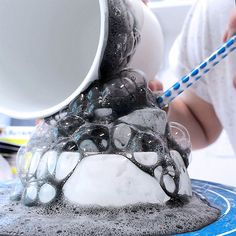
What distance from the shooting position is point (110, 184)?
0.27 meters

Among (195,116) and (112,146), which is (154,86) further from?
(195,116)

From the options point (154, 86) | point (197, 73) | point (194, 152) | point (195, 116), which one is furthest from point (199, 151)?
point (197, 73)

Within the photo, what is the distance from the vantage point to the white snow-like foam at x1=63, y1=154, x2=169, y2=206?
27 centimetres

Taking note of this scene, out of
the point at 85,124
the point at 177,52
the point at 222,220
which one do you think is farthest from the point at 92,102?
the point at 177,52

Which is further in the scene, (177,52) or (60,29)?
(177,52)

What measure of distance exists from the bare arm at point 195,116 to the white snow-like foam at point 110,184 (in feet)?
1.89

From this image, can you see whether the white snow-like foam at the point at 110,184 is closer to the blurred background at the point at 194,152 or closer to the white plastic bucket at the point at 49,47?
the white plastic bucket at the point at 49,47

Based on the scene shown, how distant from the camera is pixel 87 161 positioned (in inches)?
11.1

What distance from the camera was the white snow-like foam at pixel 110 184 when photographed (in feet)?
0.90

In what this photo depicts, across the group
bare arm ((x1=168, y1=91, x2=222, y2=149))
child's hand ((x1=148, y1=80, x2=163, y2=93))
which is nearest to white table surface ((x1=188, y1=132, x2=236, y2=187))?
bare arm ((x1=168, y1=91, x2=222, y2=149))

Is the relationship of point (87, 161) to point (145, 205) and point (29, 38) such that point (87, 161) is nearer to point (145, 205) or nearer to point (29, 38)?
point (145, 205)

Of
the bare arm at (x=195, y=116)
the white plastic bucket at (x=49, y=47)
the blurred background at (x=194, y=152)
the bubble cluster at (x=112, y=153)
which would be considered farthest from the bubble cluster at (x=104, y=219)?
the blurred background at (x=194, y=152)

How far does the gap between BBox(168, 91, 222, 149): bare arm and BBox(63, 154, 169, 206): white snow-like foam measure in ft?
1.89

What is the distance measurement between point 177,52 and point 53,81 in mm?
542
